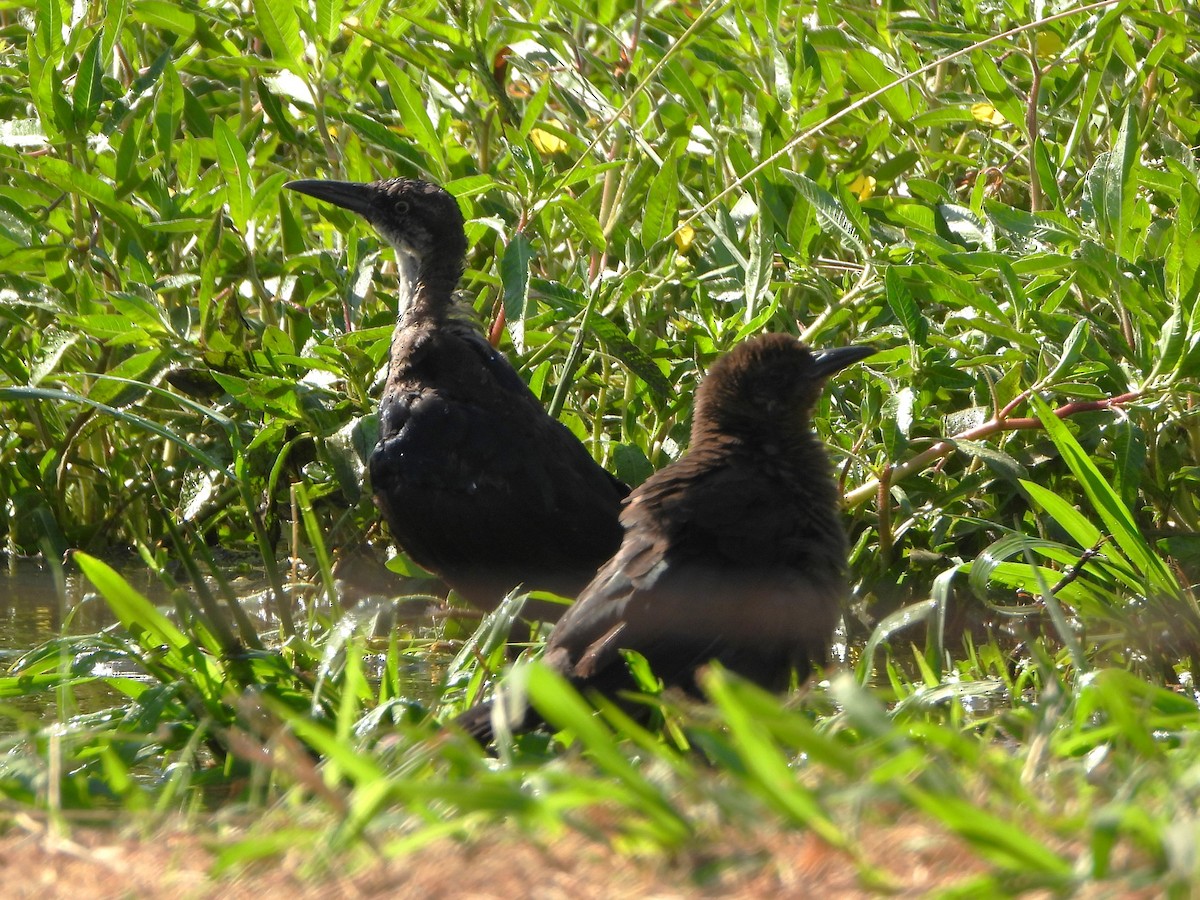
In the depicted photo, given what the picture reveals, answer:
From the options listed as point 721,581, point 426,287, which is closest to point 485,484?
point 426,287

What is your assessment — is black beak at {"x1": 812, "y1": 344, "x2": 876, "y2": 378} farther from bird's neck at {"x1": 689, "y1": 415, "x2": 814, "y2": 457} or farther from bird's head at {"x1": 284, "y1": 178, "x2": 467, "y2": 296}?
bird's head at {"x1": 284, "y1": 178, "x2": 467, "y2": 296}

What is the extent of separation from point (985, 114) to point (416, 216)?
185 cm

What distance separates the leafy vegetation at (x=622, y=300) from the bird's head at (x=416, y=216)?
127 mm

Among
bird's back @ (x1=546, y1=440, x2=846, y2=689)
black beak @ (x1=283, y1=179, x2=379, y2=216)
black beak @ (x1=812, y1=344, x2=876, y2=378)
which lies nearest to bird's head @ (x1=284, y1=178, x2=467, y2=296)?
black beak @ (x1=283, y1=179, x2=379, y2=216)

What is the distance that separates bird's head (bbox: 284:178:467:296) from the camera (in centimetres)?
517

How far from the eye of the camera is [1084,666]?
314 cm

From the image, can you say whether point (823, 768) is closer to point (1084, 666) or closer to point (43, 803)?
point (43, 803)

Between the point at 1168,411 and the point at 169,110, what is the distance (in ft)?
10.4

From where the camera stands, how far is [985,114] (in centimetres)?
500

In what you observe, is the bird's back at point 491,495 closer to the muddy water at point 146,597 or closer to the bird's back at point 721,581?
the muddy water at point 146,597

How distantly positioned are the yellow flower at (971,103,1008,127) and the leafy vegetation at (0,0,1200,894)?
0.08ft

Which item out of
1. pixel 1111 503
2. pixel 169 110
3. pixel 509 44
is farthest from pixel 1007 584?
pixel 169 110

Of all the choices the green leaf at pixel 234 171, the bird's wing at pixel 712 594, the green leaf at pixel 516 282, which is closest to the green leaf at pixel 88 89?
the green leaf at pixel 234 171

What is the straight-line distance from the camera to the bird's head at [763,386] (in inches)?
149
